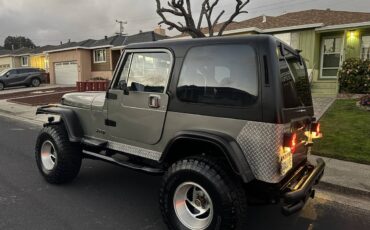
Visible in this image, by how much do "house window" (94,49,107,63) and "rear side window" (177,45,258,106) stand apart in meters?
30.0

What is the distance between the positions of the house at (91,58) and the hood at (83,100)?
26355mm

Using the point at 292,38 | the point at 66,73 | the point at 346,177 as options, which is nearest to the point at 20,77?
the point at 66,73

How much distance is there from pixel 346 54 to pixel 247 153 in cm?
1587

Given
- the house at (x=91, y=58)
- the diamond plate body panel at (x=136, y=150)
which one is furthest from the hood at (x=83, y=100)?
the house at (x=91, y=58)

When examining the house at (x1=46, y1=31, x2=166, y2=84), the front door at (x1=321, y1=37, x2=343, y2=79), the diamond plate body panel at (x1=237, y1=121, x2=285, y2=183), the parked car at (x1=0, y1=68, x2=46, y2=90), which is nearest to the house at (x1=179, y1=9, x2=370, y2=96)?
the front door at (x1=321, y1=37, x2=343, y2=79)

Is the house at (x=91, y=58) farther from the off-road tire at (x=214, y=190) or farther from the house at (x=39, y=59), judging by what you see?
the off-road tire at (x=214, y=190)

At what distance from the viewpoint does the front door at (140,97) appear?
371cm

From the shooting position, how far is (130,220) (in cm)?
383

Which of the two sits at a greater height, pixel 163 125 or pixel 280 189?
pixel 163 125

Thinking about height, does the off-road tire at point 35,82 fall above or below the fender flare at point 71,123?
below

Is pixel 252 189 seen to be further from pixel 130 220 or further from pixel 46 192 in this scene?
pixel 46 192

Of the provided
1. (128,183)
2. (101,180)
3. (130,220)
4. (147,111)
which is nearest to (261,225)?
(130,220)

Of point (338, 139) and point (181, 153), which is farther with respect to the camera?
point (338, 139)

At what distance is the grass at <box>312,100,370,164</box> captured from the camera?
249 inches
